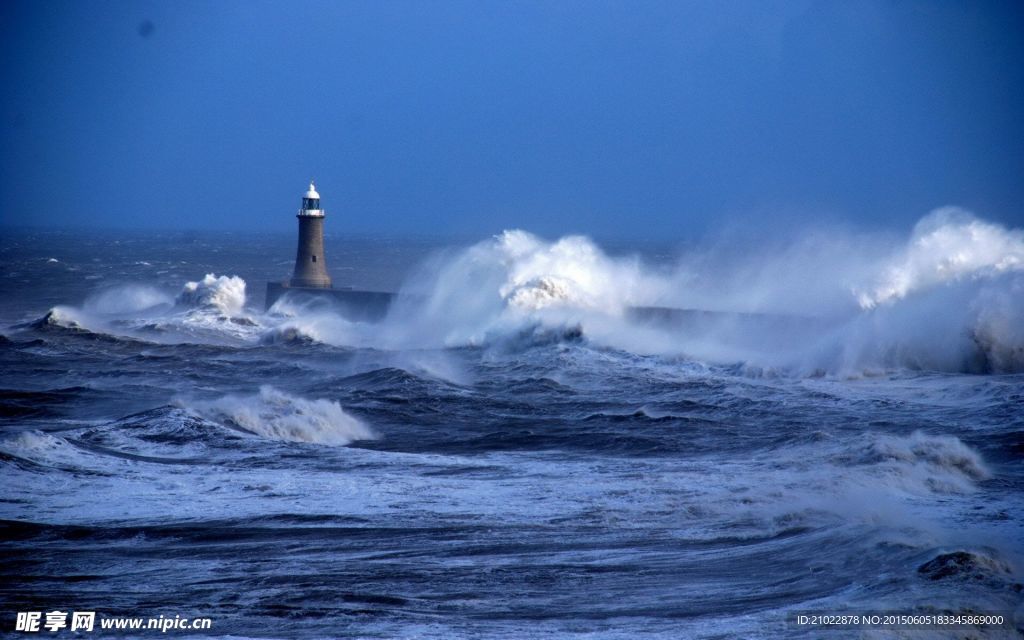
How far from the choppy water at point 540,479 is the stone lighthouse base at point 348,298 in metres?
7.41

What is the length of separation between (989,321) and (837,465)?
7111 mm

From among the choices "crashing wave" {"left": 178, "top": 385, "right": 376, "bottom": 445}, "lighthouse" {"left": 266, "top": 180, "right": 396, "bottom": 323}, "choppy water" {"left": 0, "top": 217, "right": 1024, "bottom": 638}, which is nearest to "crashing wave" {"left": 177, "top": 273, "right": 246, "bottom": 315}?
"lighthouse" {"left": 266, "top": 180, "right": 396, "bottom": 323}

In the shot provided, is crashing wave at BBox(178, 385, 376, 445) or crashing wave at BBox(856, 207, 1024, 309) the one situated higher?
crashing wave at BBox(856, 207, 1024, 309)

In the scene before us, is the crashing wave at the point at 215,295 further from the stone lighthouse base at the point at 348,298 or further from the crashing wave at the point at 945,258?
the crashing wave at the point at 945,258

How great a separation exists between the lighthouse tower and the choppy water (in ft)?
36.6

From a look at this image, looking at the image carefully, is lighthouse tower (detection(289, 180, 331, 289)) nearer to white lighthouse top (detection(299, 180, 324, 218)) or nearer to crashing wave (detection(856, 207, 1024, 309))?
white lighthouse top (detection(299, 180, 324, 218))

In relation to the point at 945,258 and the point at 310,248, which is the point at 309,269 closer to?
the point at 310,248

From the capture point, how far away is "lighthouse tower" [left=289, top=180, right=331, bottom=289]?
104 feet

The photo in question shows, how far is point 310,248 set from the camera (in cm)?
3177

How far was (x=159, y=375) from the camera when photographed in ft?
55.7

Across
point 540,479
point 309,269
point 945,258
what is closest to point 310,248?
point 309,269

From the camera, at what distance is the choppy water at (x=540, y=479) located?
5977 mm

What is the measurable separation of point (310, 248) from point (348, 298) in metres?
3.29

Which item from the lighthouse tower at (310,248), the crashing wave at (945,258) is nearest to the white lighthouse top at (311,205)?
the lighthouse tower at (310,248)
